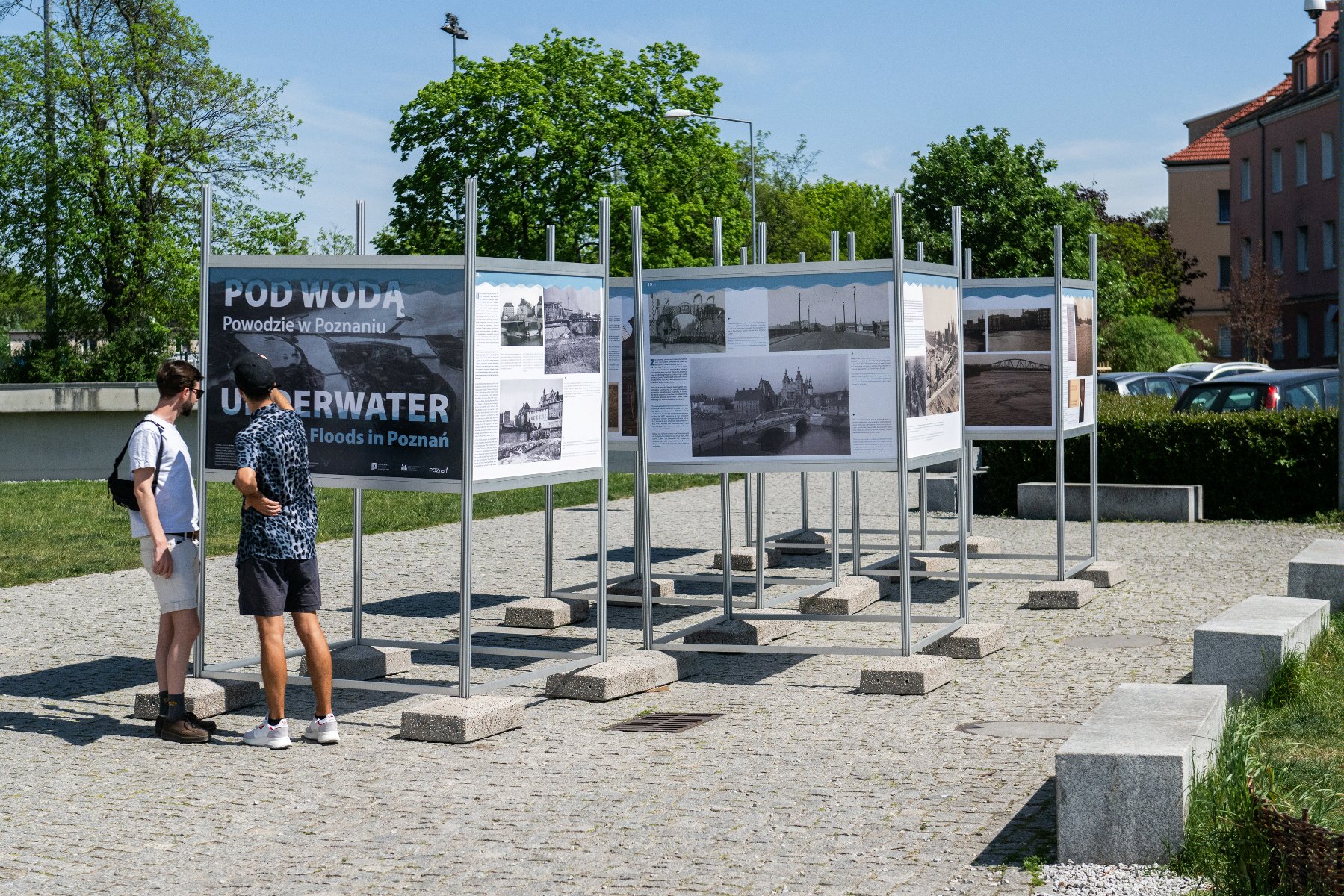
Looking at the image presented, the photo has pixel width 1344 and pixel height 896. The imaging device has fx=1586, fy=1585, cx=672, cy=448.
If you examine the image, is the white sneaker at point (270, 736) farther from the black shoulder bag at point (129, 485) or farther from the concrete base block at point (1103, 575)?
the concrete base block at point (1103, 575)

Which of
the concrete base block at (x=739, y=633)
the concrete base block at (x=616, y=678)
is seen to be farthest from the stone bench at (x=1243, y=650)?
the concrete base block at (x=739, y=633)

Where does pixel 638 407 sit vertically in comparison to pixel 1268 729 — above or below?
above

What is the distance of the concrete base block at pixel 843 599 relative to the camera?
11.5 metres

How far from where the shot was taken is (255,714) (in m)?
8.17

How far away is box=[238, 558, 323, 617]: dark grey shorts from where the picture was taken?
23.5ft

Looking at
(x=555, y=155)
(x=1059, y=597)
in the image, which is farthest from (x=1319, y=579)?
(x=555, y=155)

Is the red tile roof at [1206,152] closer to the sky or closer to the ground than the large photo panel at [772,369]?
closer to the sky

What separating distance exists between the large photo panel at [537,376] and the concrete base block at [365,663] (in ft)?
5.54

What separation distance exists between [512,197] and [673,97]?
609cm

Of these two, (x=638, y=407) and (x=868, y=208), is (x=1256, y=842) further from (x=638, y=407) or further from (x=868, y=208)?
(x=868, y=208)

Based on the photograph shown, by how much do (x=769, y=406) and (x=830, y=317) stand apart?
623 millimetres

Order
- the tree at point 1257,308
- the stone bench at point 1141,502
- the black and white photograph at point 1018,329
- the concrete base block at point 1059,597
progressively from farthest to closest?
the tree at point 1257,308
the stone bench at point 1141,502
the black and white photograph at point 1018,329
the concrete base block at point 1059,597

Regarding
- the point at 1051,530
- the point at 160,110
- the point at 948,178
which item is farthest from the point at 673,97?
the point at 1051,530

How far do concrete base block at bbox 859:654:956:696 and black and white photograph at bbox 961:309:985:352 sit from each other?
4.62 meters
